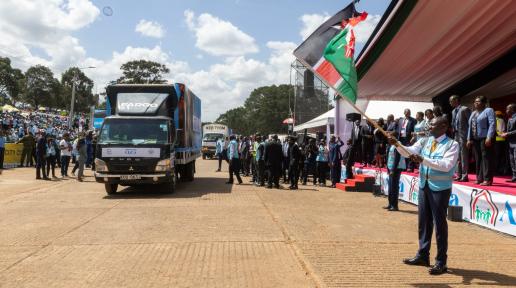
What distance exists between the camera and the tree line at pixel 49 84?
A: 246 ft

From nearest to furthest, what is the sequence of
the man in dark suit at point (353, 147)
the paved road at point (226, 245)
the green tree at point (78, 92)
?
the paved road at point (226, 245), the man in dark suit at point (353, 147), the green tree at point (78, 92)

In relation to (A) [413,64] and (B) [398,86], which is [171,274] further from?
(B) [398,86]

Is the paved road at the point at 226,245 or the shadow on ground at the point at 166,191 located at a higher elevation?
the shadow on ground at the point at 166,191

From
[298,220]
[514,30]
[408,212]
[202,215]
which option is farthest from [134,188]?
[514,30]

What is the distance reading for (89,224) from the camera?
27.0 feet

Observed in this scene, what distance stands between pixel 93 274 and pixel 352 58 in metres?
4.36

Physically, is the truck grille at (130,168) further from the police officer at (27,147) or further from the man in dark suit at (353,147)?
the police officer at (27,147)

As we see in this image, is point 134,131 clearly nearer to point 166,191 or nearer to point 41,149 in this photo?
point 166,191

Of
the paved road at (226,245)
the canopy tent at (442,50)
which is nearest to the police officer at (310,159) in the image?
the canopy tent at (442,50)

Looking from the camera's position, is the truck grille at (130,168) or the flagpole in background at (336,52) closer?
the flagpole in background at (336,52)

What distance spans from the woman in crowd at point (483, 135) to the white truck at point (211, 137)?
103ft

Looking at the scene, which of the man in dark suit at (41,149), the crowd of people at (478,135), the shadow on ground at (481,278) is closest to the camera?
the shadow on ground at (481,278)

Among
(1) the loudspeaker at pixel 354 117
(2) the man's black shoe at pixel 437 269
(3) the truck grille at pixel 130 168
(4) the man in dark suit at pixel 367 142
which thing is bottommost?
(2) the man's black shoe at pixel 437 269

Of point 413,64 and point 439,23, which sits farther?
point 413,64
